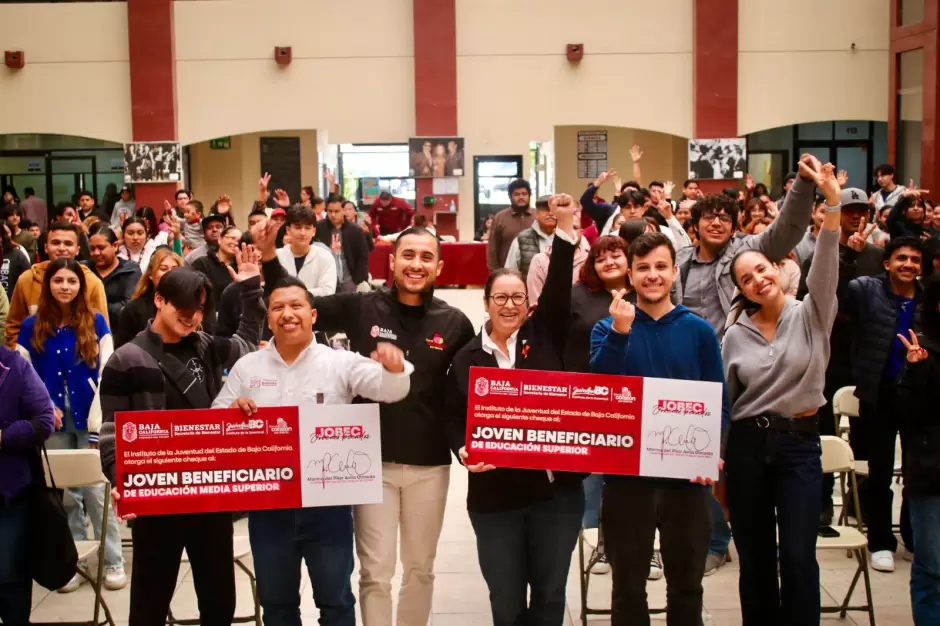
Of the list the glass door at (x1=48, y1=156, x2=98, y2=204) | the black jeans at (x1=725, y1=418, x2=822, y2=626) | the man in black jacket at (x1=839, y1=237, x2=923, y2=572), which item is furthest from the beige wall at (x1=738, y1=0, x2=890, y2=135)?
the black jeans at (x1=725, y1=418, x2=822, y2=626)

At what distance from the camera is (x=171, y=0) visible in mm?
17938

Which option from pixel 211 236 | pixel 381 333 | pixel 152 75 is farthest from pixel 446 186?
pixel 381 333

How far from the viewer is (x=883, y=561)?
567 cm

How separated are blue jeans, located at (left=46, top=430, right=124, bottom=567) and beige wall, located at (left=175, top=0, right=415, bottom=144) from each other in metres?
12.9

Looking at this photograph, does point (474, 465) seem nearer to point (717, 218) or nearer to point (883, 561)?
point (717, 218)

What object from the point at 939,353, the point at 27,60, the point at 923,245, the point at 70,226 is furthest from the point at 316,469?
the point at 27,60

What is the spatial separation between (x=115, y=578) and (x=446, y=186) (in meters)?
13.6

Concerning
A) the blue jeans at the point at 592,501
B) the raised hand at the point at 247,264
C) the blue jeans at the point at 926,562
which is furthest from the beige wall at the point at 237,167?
the blue jeans at the point at 926,562

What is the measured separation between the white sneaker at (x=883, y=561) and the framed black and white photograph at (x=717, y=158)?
12879 millimetres

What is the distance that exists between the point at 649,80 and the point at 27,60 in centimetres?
1106

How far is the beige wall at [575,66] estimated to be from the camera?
59.5ft

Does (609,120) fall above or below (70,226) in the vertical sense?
above

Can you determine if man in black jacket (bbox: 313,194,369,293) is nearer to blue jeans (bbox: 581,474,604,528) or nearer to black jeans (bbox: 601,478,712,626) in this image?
blue jeans (bbox: 581,474,604,528)

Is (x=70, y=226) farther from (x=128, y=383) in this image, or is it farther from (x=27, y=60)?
(x=27, y=60)
